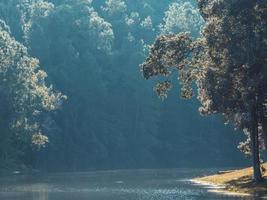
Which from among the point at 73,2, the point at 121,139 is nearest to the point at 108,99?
the point at 121,139

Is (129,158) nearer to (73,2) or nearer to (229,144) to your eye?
(229,144)

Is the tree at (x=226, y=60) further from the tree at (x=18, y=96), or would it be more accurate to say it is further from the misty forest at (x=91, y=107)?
the tree at (x=18, y=96)

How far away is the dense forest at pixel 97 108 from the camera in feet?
500

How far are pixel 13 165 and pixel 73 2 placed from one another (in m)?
62.7

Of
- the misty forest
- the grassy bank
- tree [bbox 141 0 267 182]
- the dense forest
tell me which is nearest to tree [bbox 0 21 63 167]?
the misty forest

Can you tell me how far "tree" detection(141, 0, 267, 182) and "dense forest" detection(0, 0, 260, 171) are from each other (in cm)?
7937

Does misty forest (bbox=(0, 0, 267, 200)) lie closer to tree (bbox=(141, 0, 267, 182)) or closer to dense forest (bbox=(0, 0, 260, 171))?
dense forest (bbox=(0, 0, 260, 171))

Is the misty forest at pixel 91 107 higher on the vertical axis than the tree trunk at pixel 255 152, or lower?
higher

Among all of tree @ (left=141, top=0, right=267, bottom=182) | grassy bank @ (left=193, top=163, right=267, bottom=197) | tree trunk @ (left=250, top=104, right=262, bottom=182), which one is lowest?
grassy bank @ (left=193, top=163, right=267, bottom=197)

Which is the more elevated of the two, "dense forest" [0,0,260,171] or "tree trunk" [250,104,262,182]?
"dense forest" [0,0,260,171]

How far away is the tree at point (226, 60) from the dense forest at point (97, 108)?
79.4 metres

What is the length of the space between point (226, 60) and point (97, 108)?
366ft

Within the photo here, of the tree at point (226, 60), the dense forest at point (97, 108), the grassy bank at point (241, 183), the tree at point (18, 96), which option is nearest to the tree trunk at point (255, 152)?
the tree at point (226, 60)

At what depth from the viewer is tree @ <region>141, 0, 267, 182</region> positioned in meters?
52.2
